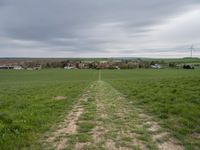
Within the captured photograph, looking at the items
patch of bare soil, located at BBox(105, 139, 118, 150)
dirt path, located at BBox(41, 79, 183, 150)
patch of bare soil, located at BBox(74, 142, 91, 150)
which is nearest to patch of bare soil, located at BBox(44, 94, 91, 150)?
dirt path, located at BBox(41, 79, 183, 150)

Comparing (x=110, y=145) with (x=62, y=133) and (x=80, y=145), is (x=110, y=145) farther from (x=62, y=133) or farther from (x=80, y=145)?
(x=62, y=133)

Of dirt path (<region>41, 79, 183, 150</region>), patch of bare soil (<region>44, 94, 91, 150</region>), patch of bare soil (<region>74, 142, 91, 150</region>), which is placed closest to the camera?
patch of bare soil (<region>74, 142, 91, 150</region>)

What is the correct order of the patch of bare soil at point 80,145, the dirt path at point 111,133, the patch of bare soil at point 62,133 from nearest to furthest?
the patch of bare soil at point 80,145
the dirt path at point 111,133
the patch of bare soil at point 62,133

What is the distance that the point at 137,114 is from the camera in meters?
10.4

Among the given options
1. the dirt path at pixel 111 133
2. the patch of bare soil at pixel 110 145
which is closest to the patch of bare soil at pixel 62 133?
the dirt path at pixel 111 133

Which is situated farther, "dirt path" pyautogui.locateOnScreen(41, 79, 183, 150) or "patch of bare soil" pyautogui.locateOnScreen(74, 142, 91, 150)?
"dirt path" pyautogui.locateOnScreen(41, 79, 183, 150)

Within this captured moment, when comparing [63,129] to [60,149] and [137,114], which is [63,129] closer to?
[60,149]

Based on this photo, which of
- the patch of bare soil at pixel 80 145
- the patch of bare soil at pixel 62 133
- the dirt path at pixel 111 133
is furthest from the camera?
the patch of bare soil at pixel 62 133

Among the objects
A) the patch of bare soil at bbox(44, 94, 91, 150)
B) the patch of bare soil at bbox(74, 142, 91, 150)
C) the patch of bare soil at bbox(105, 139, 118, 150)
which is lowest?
the patch of bare soil at bbox(44, 94, 91, 150)

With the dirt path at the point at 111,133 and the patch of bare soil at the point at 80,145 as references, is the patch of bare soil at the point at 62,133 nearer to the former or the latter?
the dirt path at the point at 111,133

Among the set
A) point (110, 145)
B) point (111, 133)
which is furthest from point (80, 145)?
point (111, 133)

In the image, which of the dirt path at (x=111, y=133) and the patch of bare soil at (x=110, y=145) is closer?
the patch of bare soil at (x=110, y=145)

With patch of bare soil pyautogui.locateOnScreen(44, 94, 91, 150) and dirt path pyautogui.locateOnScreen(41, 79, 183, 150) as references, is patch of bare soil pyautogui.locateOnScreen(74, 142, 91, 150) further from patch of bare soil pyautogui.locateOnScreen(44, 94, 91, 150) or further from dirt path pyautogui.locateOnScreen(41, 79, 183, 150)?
Answer: patch of bare soil pyautogui.locateOnScreen(44, 94, 91, 150)

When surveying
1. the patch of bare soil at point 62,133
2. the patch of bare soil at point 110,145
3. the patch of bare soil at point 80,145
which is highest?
the patch of bare soil at point 110,145
